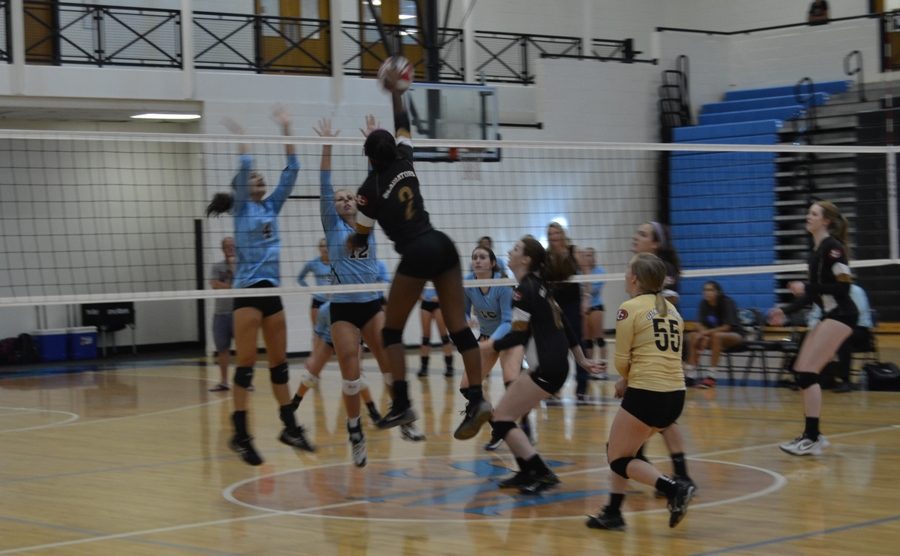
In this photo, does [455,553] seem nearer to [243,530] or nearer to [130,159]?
[243,530]

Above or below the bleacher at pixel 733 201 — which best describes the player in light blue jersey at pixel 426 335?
below

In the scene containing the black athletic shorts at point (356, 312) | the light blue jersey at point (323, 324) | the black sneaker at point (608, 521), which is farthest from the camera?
the light blue jersey at point (323, 324)

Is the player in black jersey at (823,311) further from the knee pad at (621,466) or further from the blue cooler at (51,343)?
the blue cooler at (51,343)

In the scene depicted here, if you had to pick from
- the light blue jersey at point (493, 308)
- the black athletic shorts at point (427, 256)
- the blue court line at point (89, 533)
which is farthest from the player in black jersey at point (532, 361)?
the blue court line at point (89, 533)

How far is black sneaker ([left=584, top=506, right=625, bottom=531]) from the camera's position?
673 cm

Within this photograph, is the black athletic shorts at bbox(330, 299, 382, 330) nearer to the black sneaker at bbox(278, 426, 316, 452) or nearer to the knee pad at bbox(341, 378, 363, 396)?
the knee pad at bbox(341, 378, 363, 396)

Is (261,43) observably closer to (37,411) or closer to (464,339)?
(37,411)

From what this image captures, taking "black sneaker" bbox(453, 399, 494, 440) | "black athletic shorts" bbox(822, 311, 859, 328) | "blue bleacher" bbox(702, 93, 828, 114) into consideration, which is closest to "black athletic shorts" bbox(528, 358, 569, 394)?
"black sneaker" bbox(453, 399, 494, 440)

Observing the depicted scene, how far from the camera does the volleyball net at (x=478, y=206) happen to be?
1914 cm

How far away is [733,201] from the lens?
859 inches

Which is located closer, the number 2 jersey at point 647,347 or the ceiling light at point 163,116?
the number 2 jersey at point 647,347

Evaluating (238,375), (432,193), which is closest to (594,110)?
(432,193)

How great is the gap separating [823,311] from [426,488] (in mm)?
3430

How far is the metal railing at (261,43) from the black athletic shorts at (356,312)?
1143 cm
